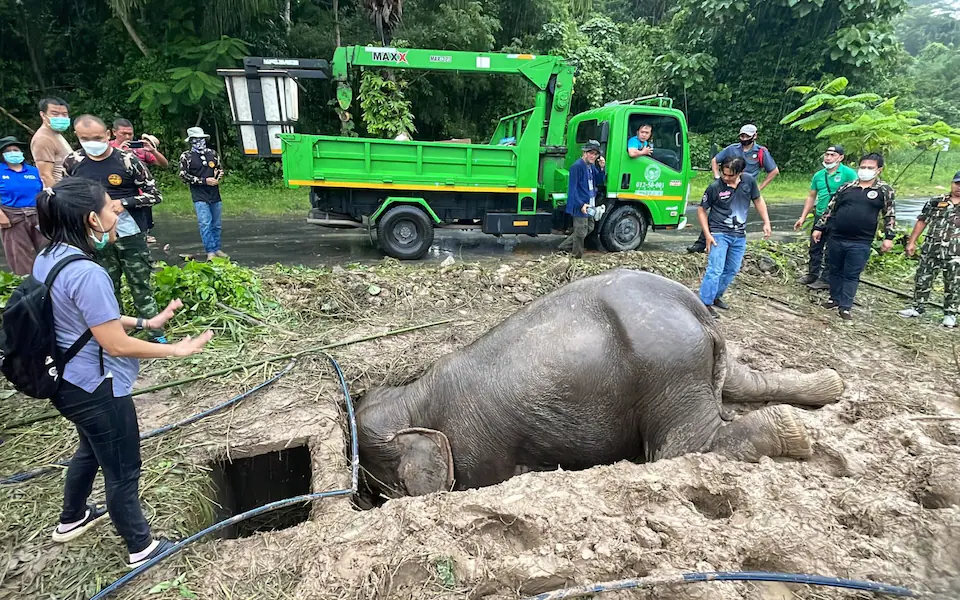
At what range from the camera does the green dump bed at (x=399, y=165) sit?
28.0ft

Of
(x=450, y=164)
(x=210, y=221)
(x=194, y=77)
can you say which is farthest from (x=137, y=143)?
(x=194, y=77)

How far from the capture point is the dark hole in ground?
12.1ft

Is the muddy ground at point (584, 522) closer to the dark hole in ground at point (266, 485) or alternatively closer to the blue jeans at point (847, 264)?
the dark hole in ground at point (266, 485)

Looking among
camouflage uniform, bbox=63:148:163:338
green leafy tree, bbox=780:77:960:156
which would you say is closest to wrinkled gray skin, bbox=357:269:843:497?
camouflage uniform, bbox=63:148:163:338

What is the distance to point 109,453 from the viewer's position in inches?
91.9

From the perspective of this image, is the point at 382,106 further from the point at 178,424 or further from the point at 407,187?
the point at 178,424

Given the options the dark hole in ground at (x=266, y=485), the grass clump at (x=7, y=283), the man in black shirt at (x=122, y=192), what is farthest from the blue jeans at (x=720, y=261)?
the grass clump at (x=7, y=283)

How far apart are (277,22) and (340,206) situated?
10.8 metres

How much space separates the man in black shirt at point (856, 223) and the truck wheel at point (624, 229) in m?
3.56

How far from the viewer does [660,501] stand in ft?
9.29

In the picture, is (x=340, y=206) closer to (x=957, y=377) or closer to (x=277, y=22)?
(x=957, y=377)

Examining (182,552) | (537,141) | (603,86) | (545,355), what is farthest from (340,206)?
(603,86)

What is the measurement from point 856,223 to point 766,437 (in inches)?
167

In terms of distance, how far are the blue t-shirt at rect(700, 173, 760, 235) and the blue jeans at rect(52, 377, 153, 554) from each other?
220 inches
